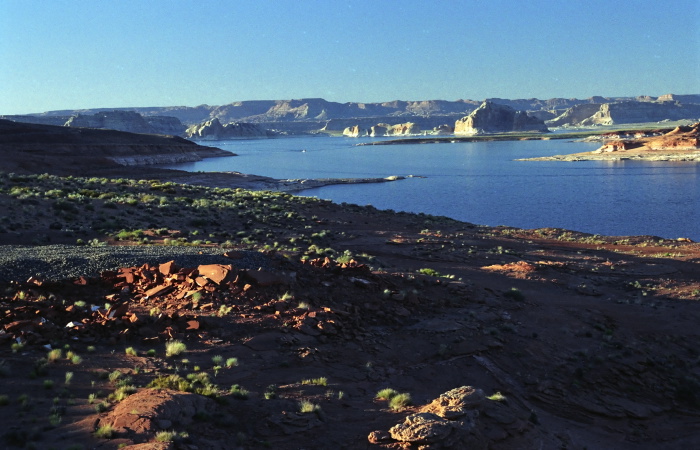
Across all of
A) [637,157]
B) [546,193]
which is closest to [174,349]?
[546,193]

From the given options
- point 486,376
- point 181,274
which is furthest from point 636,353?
point 181,274

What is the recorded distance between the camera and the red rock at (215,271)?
46.3ft

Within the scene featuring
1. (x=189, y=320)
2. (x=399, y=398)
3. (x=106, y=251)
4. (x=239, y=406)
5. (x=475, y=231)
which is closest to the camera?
(x=239, y=406)

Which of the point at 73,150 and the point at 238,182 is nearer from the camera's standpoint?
the point at 238,182

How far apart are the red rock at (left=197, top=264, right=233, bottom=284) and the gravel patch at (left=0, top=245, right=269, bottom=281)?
0.96 meters

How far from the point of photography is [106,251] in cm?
1700

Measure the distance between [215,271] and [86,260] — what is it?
146 inches

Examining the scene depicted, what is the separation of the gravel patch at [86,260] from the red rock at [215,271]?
0.96m

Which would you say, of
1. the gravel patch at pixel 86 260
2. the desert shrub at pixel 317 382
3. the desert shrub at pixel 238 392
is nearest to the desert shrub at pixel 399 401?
the desert shrub at pixel 317 382

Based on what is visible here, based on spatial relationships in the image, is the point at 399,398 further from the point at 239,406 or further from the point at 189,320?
the point at 189,320

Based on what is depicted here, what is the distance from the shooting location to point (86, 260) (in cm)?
1545

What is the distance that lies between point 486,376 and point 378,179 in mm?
81176

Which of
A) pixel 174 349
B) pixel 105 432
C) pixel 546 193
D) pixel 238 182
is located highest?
pixel 105 432

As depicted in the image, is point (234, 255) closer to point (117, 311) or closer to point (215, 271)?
point (215, 271)
